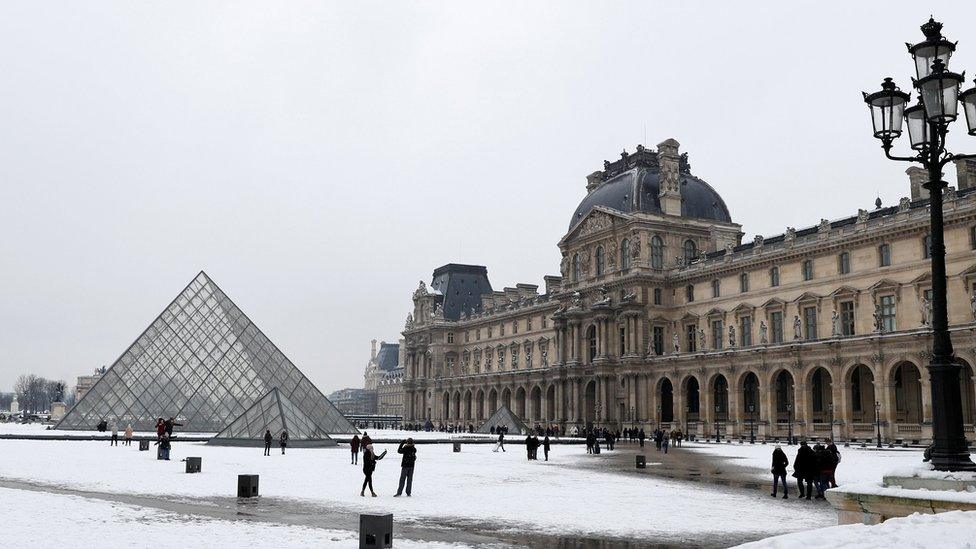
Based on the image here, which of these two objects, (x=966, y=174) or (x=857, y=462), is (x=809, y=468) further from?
(x=966, y=174)

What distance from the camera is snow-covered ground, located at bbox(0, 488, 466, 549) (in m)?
10.7

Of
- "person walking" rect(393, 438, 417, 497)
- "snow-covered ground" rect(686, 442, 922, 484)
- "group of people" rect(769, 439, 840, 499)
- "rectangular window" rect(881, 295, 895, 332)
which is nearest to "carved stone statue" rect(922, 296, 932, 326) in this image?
"rectangular window" rect(881, 295, 895, 332)

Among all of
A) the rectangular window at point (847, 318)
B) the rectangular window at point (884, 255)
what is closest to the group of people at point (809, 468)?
the rectangular window at point (884, 255)

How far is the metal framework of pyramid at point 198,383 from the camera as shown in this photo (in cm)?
5091

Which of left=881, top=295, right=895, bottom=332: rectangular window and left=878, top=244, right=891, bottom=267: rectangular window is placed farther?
left=878, top=244, right=891, bottom=267: rectangular window

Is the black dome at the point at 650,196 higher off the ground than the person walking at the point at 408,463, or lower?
higher

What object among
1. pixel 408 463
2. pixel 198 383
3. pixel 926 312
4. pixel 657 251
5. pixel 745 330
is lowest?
pixel 408 463

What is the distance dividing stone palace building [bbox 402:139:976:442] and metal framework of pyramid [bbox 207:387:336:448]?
2501 centimetres

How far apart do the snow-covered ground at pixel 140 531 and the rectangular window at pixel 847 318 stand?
41.2 metres

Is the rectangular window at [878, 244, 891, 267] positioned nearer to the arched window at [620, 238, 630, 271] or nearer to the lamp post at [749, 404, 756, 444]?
the lamp post at [749, 404, 756, 444]

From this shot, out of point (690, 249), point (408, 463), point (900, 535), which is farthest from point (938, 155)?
point (690, 249)

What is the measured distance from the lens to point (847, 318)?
4759 cm

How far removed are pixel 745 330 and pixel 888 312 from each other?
427 inches

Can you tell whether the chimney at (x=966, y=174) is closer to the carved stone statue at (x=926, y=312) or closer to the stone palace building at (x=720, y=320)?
the stone palace building at (x=720, y=320)
